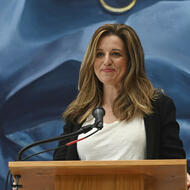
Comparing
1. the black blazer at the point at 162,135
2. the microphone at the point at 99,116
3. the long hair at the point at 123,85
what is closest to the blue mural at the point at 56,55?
the long hair at the point at 123,85

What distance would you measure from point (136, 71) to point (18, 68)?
4.07 ft

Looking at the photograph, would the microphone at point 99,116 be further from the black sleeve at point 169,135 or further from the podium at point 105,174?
the black sleeve at point 169,135

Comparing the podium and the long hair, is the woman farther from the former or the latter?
the podium

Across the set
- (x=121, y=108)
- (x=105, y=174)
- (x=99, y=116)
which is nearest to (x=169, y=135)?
(x=121, y=108)

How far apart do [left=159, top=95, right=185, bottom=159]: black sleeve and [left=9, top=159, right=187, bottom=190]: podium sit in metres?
0.65

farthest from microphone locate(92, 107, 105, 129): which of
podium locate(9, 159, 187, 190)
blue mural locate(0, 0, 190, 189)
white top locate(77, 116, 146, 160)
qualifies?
blue mural locate(0, 0, 190, 189)

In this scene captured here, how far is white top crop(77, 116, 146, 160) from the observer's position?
2.24 metres

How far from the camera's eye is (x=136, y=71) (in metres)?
2.52

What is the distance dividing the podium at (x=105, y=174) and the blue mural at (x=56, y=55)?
5.10ft

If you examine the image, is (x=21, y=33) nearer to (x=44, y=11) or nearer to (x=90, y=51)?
(x=44, y=11)

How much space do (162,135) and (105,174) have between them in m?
0.85

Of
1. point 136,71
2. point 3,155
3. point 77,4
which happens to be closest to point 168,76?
point 136,71

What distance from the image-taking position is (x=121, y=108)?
2.44m

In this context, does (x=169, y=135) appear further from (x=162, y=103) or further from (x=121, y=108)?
(x=121, y=108)
